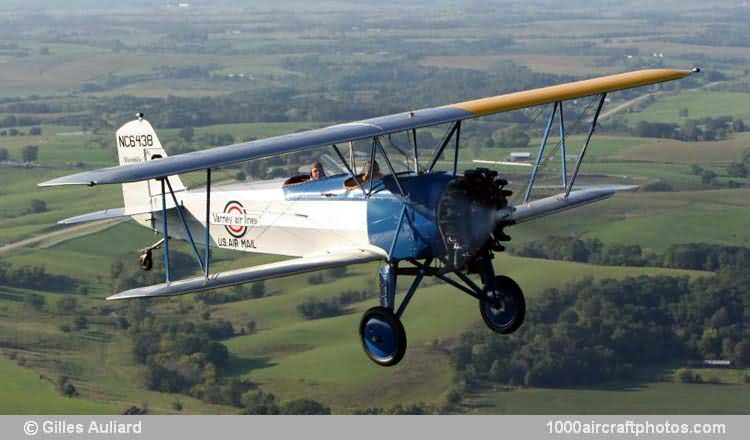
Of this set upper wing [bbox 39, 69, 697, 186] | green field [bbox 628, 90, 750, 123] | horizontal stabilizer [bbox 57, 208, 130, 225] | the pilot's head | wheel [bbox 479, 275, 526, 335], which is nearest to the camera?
upper wing [bbox 39, 69, 697, 186]

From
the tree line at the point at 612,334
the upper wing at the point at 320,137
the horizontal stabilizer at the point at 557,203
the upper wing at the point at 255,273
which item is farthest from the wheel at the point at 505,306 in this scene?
the tree line at the point at 612,334

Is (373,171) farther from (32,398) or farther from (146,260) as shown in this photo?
(32,398)

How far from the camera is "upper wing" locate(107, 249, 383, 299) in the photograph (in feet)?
60.8

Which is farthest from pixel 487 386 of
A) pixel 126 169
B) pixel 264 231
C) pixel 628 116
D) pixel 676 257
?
pixel 628 116

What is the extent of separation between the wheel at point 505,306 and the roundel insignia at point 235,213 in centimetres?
419

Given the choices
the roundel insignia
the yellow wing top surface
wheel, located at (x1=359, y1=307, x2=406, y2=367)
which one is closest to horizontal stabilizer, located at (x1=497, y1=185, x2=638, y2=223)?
the yellow wing top surface

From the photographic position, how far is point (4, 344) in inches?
2923

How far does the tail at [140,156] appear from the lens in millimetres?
24656

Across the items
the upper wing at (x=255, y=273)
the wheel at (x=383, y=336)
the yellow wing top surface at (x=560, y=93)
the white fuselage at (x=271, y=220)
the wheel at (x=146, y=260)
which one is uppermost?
the yellow wing top surface at (x=560, y=93)

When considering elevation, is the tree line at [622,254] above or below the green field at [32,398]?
above

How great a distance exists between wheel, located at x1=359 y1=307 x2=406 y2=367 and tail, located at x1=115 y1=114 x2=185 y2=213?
5.85 metres

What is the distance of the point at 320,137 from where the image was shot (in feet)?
63.4

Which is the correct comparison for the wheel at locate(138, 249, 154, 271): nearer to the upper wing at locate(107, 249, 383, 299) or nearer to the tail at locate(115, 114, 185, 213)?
the tail at locate(115, 114, 185, 213)

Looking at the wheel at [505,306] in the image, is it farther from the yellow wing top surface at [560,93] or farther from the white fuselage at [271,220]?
the yellow wing top surface at [560,93]
